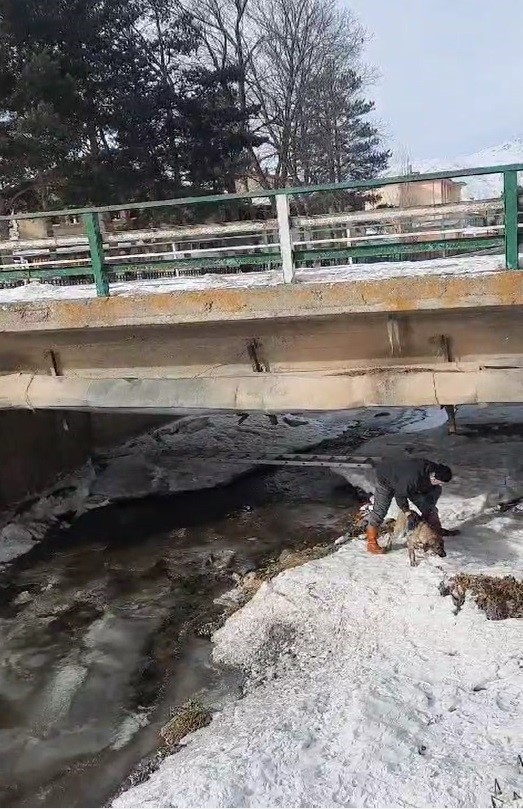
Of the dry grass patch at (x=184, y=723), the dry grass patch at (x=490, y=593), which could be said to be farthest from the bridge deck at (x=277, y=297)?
the dry grass patch at (x=184, y=723)

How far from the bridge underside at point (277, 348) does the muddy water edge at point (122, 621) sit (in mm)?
2461

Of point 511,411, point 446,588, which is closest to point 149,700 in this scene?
point 446,588

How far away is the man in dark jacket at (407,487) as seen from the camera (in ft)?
25.5

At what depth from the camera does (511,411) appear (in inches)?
602

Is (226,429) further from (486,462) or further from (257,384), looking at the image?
(257,384)

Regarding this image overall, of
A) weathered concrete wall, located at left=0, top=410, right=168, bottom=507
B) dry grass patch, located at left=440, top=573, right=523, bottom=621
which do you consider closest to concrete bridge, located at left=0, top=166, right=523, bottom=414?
dry grass patch, located at left=440, top=573, right=523, bottom=621

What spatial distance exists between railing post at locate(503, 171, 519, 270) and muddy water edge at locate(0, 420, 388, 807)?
4.64 m

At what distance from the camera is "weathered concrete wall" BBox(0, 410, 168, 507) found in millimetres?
10758

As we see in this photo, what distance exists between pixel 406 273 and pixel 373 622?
11.4 feet

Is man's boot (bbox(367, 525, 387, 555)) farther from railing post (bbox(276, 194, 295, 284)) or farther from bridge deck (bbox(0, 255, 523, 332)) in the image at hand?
railing post (bbox(276, 194, 295, 284))

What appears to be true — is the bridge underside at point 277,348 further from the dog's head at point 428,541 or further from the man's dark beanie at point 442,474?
the dog's head at point 428,541

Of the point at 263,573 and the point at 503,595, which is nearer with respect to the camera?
the point at 503,595

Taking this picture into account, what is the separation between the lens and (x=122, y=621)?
25.5ft

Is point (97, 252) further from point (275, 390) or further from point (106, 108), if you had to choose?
point (106, 108)
